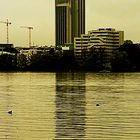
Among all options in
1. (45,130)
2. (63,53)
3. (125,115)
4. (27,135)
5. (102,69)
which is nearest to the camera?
(27,135)

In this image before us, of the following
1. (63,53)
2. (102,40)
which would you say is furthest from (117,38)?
(63,53)

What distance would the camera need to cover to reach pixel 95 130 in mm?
15812

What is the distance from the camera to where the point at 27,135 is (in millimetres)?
14500

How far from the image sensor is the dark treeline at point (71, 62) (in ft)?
474

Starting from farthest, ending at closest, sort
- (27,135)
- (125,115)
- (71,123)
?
(125,115), (71,123), (27,135)

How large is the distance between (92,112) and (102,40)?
172506 mm

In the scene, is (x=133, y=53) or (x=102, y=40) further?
(x=102, y=40)

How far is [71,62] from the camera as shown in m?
154

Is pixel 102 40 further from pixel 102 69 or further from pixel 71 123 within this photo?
pixel 71 123

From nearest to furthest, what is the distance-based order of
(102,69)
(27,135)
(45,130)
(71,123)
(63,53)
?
1. (27,135)
2. (45,130)
3. (71,123)
4. (102,69)
5. (63,53)

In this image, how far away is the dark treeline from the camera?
144 m

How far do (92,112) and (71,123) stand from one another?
471 centimetres

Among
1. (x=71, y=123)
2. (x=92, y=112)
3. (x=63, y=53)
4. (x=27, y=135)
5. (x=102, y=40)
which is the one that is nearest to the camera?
(x=27, y=135)

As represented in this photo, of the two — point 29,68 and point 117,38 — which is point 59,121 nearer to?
point 29,68
